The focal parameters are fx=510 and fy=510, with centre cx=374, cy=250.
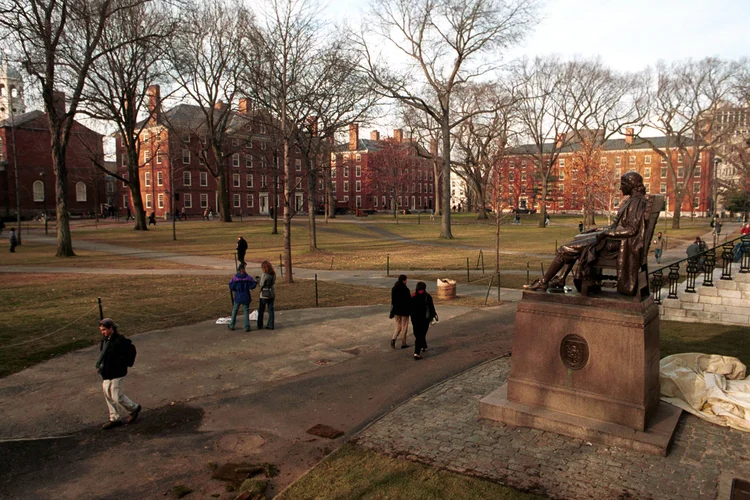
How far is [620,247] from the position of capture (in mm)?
6922

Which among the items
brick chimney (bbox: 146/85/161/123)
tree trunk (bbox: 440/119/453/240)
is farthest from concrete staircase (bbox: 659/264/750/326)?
brick chimney (bbox: 146/85/161/123)

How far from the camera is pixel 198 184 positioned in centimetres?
6781

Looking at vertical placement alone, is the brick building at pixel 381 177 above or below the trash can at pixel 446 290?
above

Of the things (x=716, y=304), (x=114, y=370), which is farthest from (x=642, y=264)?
(x=716, y=304)

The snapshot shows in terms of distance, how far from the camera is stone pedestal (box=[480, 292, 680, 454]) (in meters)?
6.32

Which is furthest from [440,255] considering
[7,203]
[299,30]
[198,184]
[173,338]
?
[7,203]

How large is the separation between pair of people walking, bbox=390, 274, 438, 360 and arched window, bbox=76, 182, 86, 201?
65724 millimetres

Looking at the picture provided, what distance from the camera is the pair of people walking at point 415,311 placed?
33.4ft

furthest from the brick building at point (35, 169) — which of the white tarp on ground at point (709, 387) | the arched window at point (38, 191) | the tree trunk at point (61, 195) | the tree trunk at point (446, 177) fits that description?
the white tarp on ground at point (709, 387)

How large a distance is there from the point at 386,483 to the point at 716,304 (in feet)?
37.1

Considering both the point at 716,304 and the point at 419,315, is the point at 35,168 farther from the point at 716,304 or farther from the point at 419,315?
the point at 716,304

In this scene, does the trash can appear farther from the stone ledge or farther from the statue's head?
the statue's head

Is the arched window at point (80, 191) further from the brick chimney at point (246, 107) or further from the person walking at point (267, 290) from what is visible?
the person walking at point (267, 290)

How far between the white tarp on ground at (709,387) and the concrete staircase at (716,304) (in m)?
5.85
